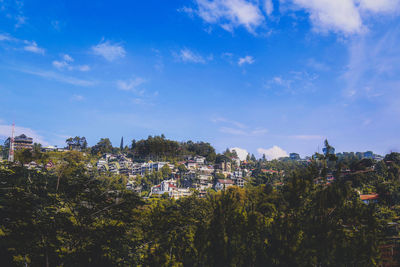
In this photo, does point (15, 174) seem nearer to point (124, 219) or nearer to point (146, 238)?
point (124, 219)

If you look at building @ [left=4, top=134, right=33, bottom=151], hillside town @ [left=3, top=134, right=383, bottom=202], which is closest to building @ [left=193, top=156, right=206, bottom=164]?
hillside town @ [left=3, top=134, right=383, bottom=202]

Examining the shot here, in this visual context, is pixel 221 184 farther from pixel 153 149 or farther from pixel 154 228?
pixel 154 228

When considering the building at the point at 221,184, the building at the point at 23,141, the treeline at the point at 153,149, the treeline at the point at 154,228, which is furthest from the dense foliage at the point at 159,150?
the treeline at the point at 154,228

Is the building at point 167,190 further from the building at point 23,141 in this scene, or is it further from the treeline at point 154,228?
the building at point 23,141

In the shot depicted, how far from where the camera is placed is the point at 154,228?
17250 millimetres

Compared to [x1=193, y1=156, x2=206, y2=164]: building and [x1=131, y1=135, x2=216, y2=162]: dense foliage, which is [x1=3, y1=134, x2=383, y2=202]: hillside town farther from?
[x1=131, y1=135, x2=216, y2=162]: dense foliage

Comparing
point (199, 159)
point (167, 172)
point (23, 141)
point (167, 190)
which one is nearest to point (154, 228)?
point (167, 190)

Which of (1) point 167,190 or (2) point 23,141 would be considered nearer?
(1) point 167,190

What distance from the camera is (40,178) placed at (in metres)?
14.9

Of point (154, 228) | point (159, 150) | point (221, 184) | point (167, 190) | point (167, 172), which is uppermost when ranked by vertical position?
point (159, 150)

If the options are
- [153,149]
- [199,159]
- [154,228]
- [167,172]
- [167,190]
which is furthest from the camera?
[199,159]

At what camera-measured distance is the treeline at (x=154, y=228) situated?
11.0 m

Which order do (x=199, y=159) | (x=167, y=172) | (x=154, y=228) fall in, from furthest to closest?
(x=199, y=159) < (x=167, y=172) < (x=154, y=228)

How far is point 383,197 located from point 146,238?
35409 millimetres
